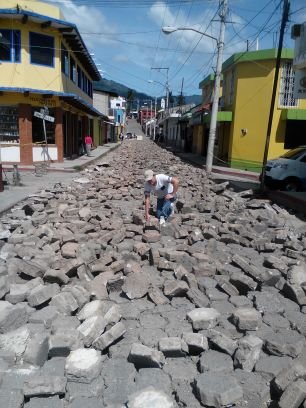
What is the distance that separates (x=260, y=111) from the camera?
22250 millimetres

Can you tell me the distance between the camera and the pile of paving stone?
3.46 metres

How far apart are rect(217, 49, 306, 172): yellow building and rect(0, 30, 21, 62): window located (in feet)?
36.7

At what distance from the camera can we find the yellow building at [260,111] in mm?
21453

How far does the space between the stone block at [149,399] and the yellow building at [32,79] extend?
682 inches

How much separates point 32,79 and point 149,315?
1782 centimetres

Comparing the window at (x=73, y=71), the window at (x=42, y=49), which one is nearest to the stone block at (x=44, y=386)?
the window at (x=42, y=49)

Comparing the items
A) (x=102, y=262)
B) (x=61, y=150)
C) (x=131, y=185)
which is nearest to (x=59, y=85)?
(x=61, y=150)

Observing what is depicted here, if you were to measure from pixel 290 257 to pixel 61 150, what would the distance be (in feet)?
55.7

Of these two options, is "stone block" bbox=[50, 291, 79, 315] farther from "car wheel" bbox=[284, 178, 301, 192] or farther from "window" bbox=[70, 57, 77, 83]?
"window" bbox=[70, 57, 77, 83]

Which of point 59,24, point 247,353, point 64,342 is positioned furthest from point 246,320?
point 59,24

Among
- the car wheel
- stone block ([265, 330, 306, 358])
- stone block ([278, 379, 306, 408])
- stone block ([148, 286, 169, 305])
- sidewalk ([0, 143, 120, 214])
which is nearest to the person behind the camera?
stone block ([278, 379, 306, 408])

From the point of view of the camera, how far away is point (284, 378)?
3432 mm

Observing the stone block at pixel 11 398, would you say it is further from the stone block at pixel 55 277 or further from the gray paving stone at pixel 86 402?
the stone block at pixel 55 277

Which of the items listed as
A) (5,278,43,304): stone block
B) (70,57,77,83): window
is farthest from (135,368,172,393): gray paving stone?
(70,57,77,83): window
